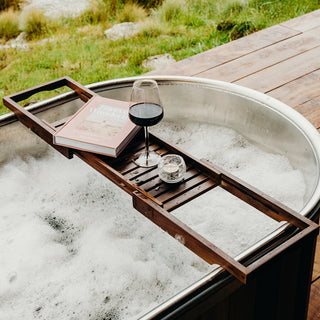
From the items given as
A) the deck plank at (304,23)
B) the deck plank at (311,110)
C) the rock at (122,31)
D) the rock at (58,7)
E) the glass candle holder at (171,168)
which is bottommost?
the rock at (122,31)

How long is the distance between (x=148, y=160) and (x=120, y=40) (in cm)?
252

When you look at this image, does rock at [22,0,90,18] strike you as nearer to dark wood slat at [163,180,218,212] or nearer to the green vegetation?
the green vegetation

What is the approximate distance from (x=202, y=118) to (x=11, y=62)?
6.69 feet

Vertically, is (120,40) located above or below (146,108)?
below

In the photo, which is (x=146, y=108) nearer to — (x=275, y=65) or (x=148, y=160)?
(x=148, y=160)

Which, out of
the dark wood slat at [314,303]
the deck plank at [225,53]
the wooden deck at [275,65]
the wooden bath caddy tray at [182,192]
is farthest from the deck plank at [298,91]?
the wooden bath caddy tray at [182,192]

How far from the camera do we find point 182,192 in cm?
113

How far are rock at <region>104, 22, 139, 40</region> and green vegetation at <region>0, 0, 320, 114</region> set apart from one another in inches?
2.7

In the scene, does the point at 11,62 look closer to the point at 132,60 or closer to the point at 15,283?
the point at 132,60

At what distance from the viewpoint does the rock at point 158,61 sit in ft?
10.3

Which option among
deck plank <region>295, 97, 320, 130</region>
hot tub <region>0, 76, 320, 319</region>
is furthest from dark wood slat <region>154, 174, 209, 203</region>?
deck plank <region>295, 97, 320, 130</region>

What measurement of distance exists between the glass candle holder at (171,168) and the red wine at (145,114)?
10 cm

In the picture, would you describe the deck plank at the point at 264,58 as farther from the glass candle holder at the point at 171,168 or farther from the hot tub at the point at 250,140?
the glass candle holder at the point at 171,168

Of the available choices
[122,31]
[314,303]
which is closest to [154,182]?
[314,303]
